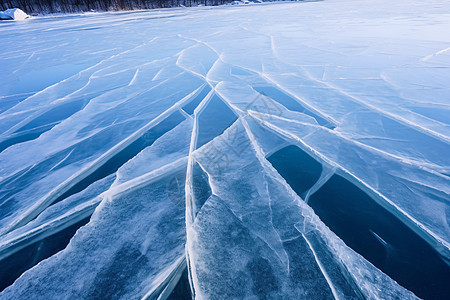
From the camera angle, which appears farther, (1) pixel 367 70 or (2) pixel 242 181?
(1) pixel 367 70

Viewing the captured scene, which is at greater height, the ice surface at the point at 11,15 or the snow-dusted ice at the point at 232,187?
the ice surface at the point at 11,15

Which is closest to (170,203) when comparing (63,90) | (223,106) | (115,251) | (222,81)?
(115,251)

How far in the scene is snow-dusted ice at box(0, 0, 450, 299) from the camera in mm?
923

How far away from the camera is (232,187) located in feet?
4.35

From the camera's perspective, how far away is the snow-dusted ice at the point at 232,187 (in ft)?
3.03

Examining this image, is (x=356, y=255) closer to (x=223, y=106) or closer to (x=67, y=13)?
Answer: (x=223, y=106)

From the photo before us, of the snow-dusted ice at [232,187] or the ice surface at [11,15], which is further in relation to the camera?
the ice surface at [11,15]

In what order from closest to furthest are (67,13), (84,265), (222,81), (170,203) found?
(84,265) → (170,203) → (222,81) → (67,13)

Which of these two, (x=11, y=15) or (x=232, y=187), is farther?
(x=11, y=15)

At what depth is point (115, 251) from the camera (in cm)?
102

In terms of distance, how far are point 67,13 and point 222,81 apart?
862 inches

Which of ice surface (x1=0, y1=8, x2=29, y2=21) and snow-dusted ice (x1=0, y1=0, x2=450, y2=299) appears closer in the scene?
snow-dusted ice (x1=0, y1=0, x2=450, y2=299)

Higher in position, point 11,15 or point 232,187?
point 11,15

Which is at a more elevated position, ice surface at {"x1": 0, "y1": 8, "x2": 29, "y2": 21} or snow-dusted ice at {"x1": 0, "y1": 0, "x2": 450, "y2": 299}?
ice surface at {"x1": 0, "y1": 8, "x2": 29, "y2": 21}
